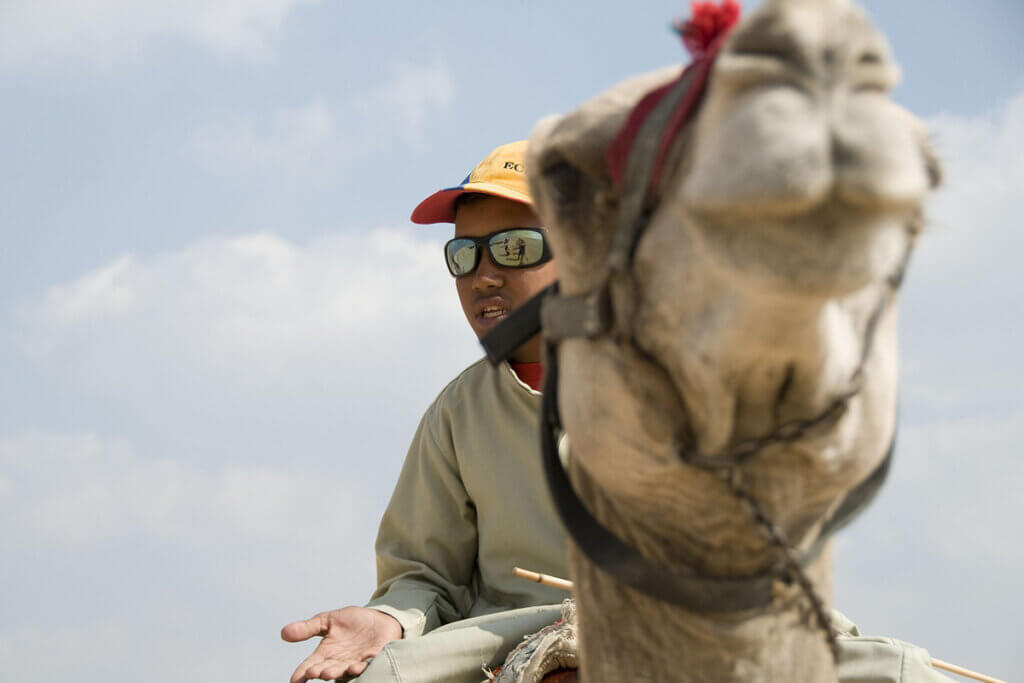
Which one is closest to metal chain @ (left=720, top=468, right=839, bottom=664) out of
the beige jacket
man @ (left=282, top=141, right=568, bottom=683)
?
man @ (left=282, top=141, right=568, bottom=683)

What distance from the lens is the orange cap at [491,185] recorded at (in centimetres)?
456

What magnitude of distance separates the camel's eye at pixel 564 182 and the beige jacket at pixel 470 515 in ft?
7.74

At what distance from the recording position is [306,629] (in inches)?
144

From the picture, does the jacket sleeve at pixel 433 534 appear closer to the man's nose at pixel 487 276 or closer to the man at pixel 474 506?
the man at pixel 474 506

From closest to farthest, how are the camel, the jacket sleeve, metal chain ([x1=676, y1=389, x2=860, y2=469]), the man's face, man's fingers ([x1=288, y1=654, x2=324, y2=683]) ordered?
the camel, metal chain ([x1=676, y1=389, x2=860, y2=469]), man's fingers ([x1=288, y1=654, x2=324, y2=683]), the jacket sleeve, the man's face

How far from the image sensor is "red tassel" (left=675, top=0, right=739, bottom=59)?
1.79 m

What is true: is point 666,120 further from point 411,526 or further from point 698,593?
point 411,526

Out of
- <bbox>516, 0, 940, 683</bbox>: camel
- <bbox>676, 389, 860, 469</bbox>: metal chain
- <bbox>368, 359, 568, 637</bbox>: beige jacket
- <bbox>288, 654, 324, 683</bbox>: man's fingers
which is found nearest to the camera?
<bbox>516, 0, 940, 683</bbox>: camel

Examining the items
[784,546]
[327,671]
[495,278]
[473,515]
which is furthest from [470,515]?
[784,546]

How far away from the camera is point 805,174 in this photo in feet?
4.25

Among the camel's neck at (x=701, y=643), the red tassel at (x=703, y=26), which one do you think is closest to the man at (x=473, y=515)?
the camel's neck at (x=701, y=643)

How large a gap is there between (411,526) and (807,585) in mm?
2970

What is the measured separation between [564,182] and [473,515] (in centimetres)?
280

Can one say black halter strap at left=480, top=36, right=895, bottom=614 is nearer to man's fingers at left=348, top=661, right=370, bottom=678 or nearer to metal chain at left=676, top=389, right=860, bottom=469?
metal chain at left=676, top=389, right=860, bottom=469
